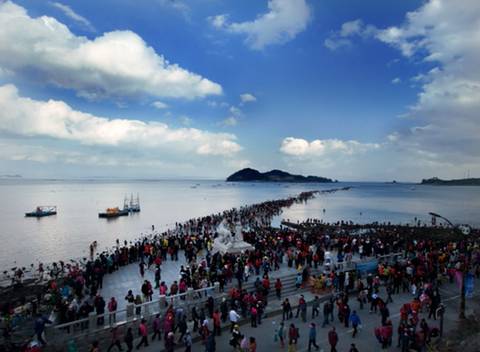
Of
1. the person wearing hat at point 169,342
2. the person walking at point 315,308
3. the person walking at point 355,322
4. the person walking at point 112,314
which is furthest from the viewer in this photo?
the person walking at point 315,308

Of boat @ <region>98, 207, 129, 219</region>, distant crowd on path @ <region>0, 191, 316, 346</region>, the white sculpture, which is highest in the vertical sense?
the white sculpture

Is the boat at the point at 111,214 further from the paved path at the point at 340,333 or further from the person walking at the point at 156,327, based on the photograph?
the paved path at the point at 340,333

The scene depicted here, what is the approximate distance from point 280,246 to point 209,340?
14.1 meters

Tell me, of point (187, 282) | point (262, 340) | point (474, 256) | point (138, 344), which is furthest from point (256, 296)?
point (474, 256)

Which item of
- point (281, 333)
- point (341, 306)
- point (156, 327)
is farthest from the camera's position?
point (341, 306)

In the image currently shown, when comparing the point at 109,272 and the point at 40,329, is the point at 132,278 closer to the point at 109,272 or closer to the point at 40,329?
the point at 109,272

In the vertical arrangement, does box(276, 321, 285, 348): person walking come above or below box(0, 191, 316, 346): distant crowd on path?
below

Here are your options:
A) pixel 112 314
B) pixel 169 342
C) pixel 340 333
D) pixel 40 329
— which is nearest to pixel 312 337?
pixel 340 333

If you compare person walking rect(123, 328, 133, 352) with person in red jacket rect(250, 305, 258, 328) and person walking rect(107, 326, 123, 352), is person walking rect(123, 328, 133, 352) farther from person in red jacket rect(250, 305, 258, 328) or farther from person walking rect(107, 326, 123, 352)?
person in red jacket rect(250, 305, 258, 328)

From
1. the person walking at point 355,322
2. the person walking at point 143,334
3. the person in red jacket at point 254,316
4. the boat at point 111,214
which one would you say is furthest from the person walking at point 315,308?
the boat at point 111,214

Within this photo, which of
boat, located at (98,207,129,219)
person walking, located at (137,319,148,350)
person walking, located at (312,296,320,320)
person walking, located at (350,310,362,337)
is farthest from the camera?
boat, located at (98,207,129,219)

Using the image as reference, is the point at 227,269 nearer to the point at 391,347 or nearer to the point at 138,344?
the point at 138,344

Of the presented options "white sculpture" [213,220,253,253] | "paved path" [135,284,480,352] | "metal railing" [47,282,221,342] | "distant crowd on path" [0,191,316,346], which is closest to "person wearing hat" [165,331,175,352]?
"paved path" [135,284,480,352]

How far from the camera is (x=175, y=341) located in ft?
43.7
